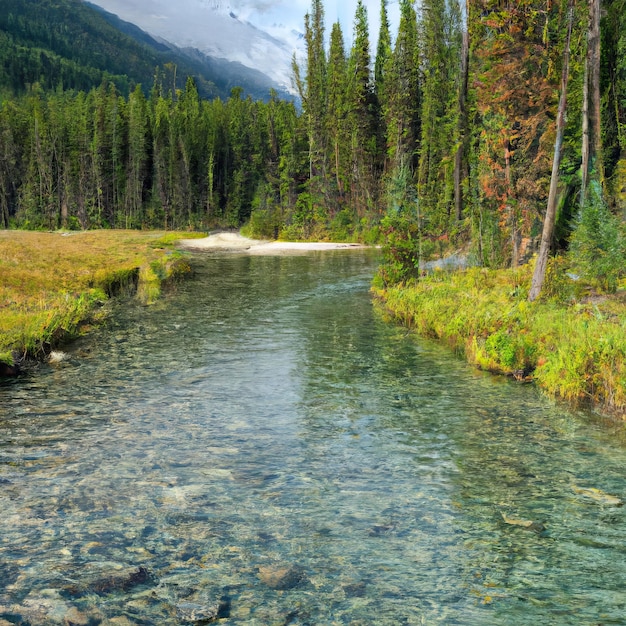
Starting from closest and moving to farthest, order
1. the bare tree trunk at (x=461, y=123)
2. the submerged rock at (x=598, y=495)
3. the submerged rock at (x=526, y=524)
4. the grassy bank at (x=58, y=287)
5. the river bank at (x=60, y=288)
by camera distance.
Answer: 1. the submerged rock at (x=526, y=524)
2. the submerged rock at (x=598, y=495)
3. the river bank at (x=60, y=288)
4. the grassy bank at (x=58, y=287)
5. the bare tree trunk at (x=461, y=123)

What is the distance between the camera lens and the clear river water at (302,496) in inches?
231

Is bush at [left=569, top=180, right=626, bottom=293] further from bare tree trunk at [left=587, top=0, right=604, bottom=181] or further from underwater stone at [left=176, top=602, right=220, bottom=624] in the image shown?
underwater stone at [left=176, top=602, right=220, bottom=624]

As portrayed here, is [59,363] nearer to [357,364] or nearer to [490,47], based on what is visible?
[357,364]

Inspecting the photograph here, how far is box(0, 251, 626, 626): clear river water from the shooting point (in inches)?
231

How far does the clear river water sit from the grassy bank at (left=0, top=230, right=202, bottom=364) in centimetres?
119

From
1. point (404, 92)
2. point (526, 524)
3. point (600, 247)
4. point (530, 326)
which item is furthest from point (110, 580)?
point (404, 92)

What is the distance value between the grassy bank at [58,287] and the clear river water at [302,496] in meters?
1.19

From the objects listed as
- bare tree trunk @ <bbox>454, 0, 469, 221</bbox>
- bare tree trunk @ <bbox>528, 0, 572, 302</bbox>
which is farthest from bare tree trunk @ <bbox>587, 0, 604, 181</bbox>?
bare tree trunk @ <bbox>454, 0, 469, 221</bbox>

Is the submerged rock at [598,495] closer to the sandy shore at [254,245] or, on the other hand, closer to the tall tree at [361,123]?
the sandy shore at [254,245]

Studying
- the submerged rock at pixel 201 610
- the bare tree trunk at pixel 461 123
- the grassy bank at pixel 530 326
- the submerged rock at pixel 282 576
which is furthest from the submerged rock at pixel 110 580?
the bare tree trunk at pixel 461 123

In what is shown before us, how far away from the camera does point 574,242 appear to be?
61.8 feet

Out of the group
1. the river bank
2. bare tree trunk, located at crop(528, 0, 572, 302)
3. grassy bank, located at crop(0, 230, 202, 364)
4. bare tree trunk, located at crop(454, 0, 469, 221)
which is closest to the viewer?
the river bank

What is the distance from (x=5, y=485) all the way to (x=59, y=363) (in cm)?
710

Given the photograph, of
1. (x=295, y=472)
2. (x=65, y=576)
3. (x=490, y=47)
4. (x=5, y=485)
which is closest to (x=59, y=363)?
(x=5, y=485)
